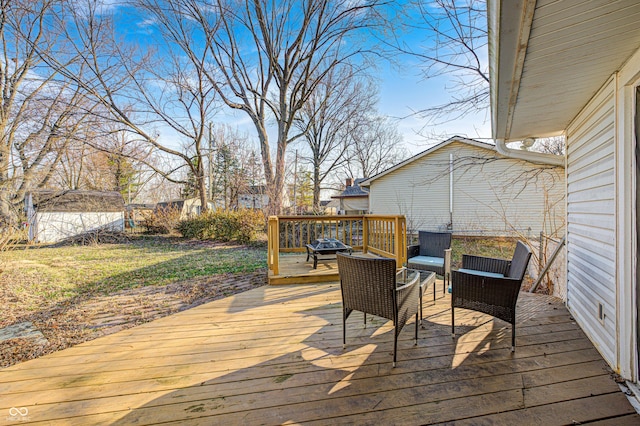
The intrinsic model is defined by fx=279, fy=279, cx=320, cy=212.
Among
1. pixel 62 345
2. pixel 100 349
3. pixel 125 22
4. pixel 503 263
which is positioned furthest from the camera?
pixel 125 22

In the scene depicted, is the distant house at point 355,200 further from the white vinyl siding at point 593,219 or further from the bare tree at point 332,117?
the white vinyl siding at point 593,219

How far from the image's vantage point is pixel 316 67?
11383 millimetres

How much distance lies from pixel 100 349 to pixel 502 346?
372cm

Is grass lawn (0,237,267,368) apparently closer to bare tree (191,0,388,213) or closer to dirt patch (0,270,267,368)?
dirt patch (0,270,267,368)

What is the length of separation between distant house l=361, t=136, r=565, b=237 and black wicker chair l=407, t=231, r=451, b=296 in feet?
20.8

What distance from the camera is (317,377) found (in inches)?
83.7

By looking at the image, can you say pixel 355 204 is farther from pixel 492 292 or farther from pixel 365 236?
pixel 492 292

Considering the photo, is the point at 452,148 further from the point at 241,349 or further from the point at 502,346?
the point at 241,349

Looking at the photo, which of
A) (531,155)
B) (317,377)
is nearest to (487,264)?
(531,155)

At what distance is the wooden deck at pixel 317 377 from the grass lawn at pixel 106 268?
3.29 m

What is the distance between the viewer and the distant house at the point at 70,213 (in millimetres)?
12211

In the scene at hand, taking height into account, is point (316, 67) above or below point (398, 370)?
above

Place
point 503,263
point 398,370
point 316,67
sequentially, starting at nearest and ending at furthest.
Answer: point 398,370 → point 503,263 → point 316,67

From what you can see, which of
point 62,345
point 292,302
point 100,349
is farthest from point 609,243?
point 62,345
